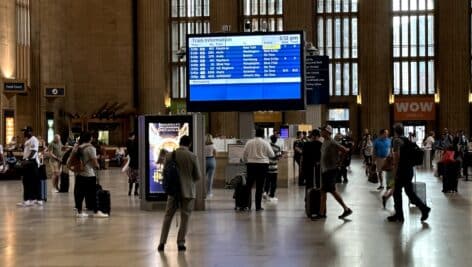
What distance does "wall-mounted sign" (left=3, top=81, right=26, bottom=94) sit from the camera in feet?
109

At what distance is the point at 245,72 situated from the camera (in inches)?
776

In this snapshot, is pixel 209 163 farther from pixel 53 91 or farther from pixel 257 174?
pixel 53 91

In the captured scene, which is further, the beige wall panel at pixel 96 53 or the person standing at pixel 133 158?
the beige wall panel at pixel 96 53

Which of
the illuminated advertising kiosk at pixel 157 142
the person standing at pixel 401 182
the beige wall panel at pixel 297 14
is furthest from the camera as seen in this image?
the beige wall panel at pixel 297 14

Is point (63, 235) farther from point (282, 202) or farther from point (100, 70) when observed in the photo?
point (100, 70)

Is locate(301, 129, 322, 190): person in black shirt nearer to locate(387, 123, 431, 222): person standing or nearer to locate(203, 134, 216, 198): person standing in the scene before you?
locate(203, 134, 216, 198): person standing

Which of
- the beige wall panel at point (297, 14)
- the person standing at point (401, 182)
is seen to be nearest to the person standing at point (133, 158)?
the person standing at point (401, 182)

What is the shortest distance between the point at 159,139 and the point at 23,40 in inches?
926

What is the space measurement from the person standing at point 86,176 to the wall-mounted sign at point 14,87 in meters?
19.9

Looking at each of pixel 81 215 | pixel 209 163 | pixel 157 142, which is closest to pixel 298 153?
pixel 209 163

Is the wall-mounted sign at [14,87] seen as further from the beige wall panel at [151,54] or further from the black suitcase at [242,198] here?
the black suitcase at [242,198]

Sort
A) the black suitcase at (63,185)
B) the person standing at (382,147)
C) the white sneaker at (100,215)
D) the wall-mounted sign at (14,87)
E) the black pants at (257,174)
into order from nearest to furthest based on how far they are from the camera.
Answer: the white sneaker at (100,215) < the black pants at (257,174) < the person standing at (382,147) < the black suitcase at (63,185) < the wall-mounted sign at (14,87)

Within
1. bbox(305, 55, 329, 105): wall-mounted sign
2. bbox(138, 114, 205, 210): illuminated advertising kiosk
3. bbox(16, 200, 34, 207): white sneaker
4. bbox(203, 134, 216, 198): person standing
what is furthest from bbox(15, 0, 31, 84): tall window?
bbox(138, 114, 205, 210): illuminated advertising kiosk

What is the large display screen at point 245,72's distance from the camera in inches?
771
